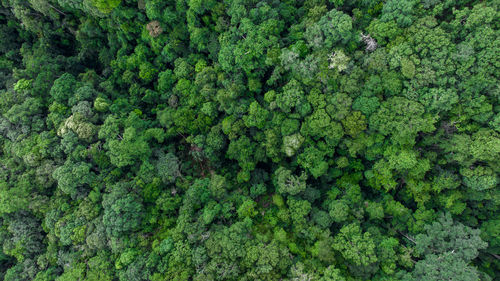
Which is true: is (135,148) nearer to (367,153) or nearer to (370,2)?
(367,153)

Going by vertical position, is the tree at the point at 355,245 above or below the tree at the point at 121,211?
below

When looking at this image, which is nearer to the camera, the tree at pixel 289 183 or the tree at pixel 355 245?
the tree at pixel 355 245

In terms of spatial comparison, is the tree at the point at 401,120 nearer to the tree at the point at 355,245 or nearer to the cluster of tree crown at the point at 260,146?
the cluster of tree crown at the point at 260,146

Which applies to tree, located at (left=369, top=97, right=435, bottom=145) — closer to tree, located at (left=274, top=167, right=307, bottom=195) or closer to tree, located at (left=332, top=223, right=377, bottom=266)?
tree, located at (left=274, top=167, right=307, bottom=195)

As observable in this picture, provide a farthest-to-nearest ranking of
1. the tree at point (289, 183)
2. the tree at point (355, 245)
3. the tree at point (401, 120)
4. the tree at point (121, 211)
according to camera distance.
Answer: the tree at point (289, 183) < the tree at point (121, 211) < the tree at point (355, 245) < the tree at point (401, 120)

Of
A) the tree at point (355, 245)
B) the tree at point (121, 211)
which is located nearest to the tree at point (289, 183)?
the tree at point (355, 245)

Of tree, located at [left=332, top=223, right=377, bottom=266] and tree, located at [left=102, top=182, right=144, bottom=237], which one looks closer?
tree, located at [left=332, top=223, right=377, bottom=266]

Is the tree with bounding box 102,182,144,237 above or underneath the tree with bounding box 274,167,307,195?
above

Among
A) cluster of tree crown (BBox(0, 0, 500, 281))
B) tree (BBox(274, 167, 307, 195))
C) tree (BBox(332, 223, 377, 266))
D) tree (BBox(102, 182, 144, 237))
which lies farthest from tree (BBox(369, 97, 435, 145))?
tree (BBox(102, 182, 144, 237))

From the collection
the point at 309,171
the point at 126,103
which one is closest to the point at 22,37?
the point at 126,103
